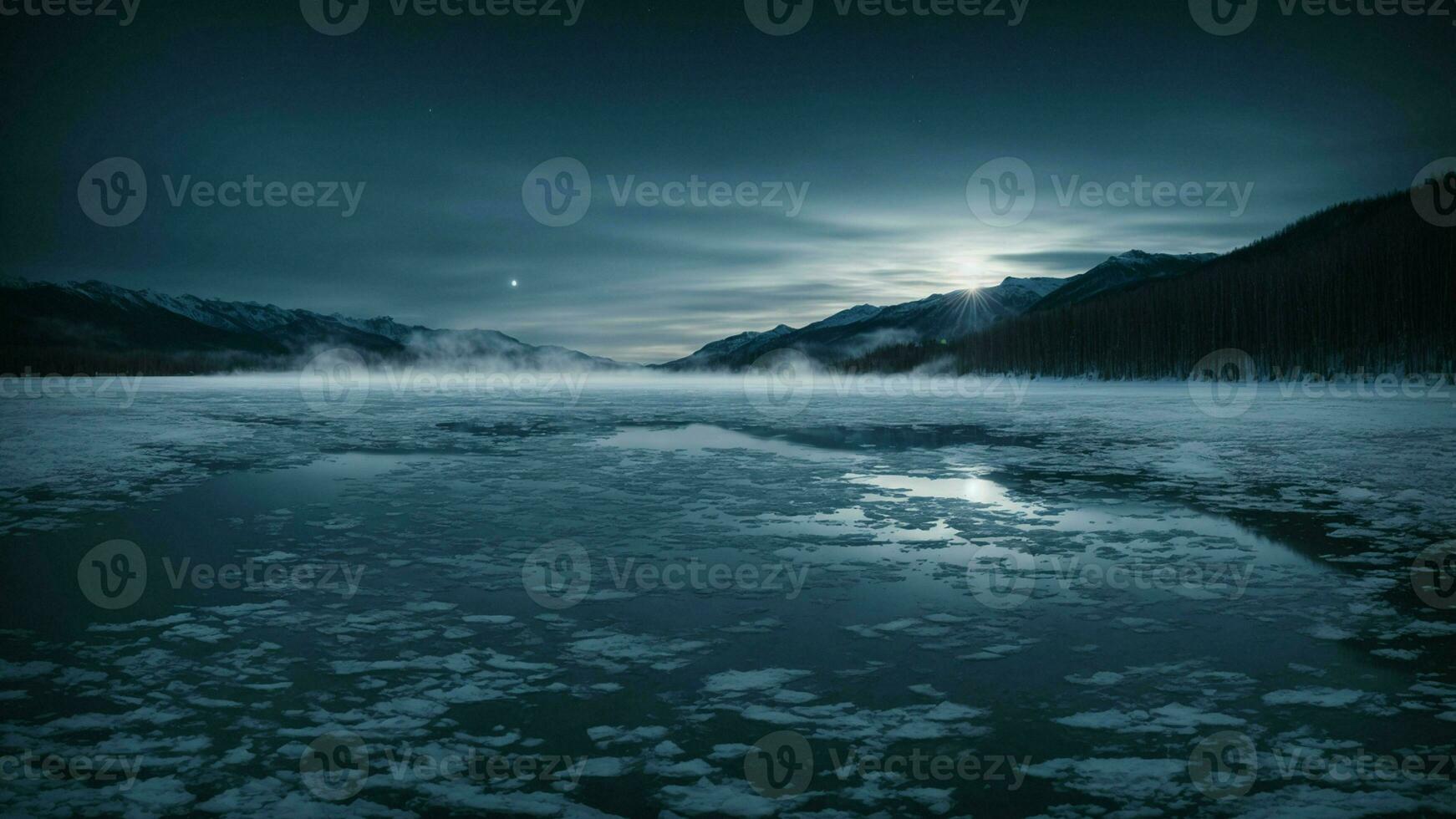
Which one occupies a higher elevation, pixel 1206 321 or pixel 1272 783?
pixel 1206 321

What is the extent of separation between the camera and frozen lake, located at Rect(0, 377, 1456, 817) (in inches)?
158

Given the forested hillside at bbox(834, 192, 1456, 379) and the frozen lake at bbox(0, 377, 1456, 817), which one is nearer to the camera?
the frozen lake at bbox(0, 377, 1456, 817)

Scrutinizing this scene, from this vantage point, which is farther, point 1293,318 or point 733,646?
point 1293,318

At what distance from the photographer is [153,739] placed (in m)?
4.48

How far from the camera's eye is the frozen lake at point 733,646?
13.1 feet

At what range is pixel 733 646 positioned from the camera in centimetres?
605

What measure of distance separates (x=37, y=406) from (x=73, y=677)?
44.3 meters

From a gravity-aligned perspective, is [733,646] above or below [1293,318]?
below

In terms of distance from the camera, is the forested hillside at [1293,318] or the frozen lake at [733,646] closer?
the frozen lake at [733,646]

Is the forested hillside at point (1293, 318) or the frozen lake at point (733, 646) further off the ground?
the forested hillside at point (1293, 318)

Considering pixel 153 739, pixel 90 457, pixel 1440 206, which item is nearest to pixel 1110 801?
pixel 153 739

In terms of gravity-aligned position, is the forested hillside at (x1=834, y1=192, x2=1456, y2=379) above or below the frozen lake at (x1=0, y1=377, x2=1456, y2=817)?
above

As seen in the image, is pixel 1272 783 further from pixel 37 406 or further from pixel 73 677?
pixel 37 406

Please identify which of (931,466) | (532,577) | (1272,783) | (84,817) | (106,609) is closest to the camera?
(84,817)
